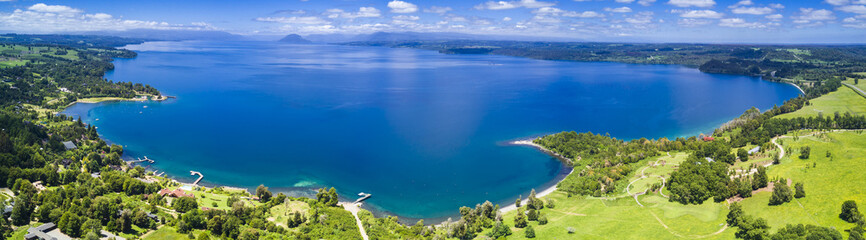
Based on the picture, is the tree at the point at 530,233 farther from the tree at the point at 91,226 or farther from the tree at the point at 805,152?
the tree at the point at 805,152

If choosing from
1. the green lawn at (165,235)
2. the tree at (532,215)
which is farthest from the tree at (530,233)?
the green lawn at (165,235)

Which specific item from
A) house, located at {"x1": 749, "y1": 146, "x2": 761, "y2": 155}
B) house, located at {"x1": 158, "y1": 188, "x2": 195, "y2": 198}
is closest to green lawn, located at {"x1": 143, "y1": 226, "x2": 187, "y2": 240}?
house, located at {"x1": 158, "y1": 188, "x2": 195, "y2": 198}

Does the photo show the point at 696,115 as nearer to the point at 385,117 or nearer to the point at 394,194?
the point at 385,117

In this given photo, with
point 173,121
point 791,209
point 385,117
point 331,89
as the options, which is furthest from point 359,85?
point 791,209

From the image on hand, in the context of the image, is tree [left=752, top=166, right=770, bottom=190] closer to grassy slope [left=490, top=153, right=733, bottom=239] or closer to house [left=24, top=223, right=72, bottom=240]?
grassy slope [left=490, top=153, right=733, bottom=239]

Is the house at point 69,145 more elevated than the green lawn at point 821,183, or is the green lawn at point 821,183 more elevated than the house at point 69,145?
the green lawn at point 821,183

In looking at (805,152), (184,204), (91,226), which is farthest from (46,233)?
(805,152)
